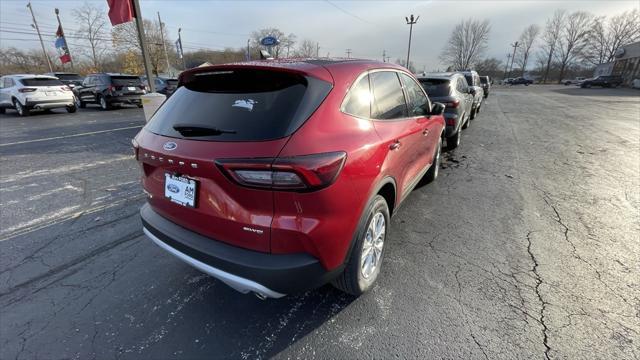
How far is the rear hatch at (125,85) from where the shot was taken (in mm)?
14477

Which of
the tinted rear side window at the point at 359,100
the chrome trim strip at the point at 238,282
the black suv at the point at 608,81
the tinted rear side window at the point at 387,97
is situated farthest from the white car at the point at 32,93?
the black suv at the point at 608,81

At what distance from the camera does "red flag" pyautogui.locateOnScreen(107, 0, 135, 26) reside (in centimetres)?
717

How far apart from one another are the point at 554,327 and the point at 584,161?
5.77 m

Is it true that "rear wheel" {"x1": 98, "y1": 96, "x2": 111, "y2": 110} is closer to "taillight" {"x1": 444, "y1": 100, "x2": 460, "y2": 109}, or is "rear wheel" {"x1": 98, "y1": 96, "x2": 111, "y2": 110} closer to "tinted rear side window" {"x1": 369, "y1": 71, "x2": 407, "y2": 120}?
"taillight" {"x1": 444, "y1": 100, "x2": 460, "y2": 109}

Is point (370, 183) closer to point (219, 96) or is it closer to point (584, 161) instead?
point (219, 96)

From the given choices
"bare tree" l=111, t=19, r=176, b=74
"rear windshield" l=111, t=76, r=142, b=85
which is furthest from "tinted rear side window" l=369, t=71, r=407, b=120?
"bare tree" l=111, t=19, r=176, b=74

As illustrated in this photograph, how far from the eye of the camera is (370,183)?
214 cm

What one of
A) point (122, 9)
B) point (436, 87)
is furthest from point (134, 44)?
point (436, 87)

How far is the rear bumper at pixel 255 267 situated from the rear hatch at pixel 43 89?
1585 cm

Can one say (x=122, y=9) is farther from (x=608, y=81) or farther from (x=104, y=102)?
(x=608, y=81)

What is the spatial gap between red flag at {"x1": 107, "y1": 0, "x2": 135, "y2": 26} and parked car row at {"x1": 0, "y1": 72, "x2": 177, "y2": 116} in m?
4.99

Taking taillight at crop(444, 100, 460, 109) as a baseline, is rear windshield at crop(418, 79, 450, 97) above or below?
above

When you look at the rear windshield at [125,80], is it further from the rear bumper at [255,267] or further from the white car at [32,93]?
the rear bumper at [255,267]

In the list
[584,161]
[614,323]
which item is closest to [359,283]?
[614,323]
